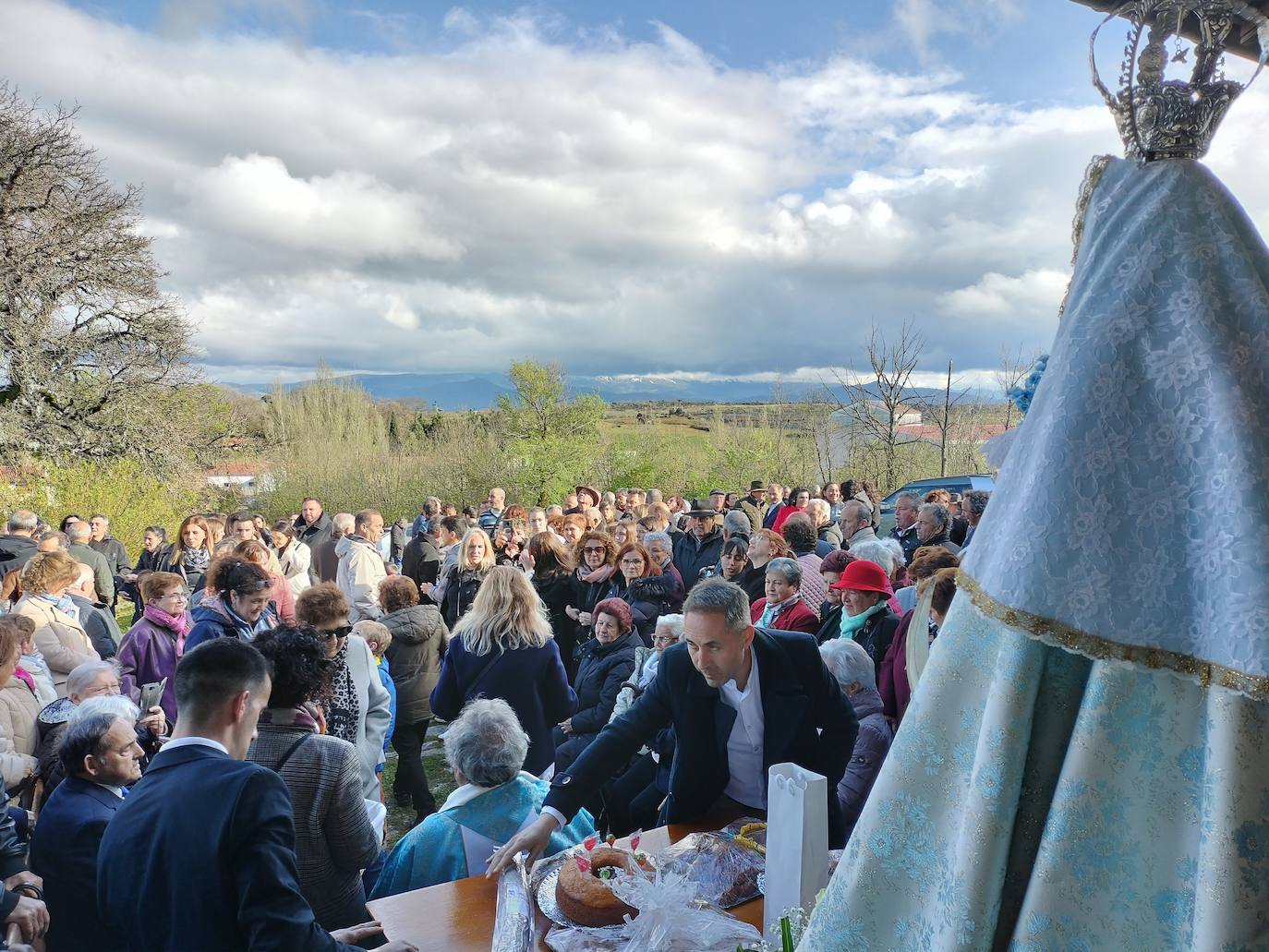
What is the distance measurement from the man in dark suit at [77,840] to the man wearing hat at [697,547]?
599 cm

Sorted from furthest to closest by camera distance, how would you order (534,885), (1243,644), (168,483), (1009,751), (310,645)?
(168,483), (310,645), (534,885), (1009,751), (1243,644)

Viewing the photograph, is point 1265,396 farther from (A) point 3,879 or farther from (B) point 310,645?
(A) point 3,879

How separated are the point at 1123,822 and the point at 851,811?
2359 millimetres

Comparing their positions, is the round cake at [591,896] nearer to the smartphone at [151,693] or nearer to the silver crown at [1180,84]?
the silver crown at [1180,84]

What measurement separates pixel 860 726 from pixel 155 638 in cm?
417

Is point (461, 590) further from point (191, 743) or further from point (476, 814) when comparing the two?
point (191, 743)

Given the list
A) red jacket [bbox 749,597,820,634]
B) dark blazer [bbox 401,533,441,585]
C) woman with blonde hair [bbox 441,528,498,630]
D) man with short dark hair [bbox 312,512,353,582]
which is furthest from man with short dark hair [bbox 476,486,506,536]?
red jacket [bbox 749,597,820,634]

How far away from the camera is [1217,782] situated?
98 cm

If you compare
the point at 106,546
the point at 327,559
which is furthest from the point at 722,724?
the point at 106,546

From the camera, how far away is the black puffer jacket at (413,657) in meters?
5.58

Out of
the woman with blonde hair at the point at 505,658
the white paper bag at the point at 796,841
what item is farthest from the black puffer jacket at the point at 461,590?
the white paper bag at the point at 796,841

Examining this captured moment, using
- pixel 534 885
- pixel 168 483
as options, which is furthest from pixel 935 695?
pixel 168 483

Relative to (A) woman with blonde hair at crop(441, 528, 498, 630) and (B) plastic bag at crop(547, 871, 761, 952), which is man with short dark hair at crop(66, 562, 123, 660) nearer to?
(A) woman with blonde hair at crop(441, 528, 498, 630)

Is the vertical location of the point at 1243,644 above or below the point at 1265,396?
below
